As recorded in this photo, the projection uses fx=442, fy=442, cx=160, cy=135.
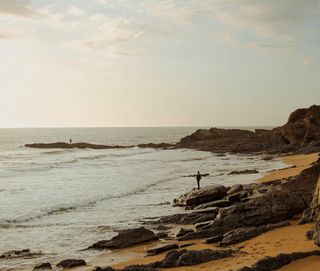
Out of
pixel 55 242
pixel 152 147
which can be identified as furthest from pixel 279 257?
pixel 152 147

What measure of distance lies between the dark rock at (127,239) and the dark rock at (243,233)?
12.2 ft

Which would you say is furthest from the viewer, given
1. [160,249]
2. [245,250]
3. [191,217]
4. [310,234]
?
[191,217]

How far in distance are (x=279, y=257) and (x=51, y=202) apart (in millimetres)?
22050

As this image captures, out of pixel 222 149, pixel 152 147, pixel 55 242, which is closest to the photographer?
pixel 55 242

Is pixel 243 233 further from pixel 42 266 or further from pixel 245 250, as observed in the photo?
pixel 42 266

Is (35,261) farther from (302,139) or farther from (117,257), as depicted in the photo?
(302,139)

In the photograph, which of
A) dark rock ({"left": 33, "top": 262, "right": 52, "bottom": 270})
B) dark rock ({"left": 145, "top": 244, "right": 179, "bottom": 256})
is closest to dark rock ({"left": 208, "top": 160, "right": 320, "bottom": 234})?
dark rock ({"left": 145, "top": 244, "right": 179, "bottom": 256})

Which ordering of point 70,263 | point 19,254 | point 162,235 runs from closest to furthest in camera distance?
1. point 70,263
2. point 19,254
3. point 162,235

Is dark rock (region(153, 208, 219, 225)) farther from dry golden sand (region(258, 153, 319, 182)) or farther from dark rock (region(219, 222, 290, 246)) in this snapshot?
dry golden sand (region(258, 153, 319, 182))

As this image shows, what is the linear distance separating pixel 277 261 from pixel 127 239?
8102 mm

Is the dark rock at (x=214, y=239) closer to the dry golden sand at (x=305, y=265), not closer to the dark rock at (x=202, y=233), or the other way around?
the dark rock at (x=202, y=233)

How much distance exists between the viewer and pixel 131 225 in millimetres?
22562

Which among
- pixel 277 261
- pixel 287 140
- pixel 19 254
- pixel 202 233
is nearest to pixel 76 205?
pixel 19 254

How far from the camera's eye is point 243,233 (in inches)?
623
